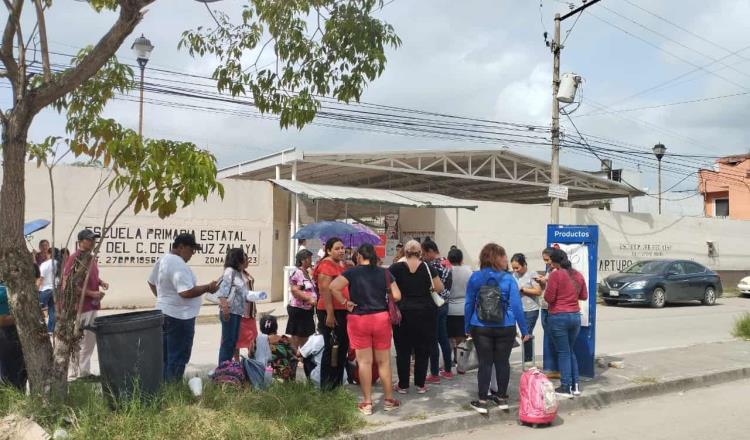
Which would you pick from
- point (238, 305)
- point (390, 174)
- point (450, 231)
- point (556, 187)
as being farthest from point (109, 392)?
point (390, 174)

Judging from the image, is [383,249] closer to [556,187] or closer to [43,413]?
[556,187]

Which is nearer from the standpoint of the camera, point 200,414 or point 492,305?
point 200,414

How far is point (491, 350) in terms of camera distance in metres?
6.43

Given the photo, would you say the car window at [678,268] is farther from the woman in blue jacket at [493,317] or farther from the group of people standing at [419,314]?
the woman in blue jacket at [493,317]

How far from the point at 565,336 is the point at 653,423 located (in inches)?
47.1

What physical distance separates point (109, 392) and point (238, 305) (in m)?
2.19

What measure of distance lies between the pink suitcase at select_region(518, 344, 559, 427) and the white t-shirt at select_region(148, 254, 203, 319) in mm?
3300

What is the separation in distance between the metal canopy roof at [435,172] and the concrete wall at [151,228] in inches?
66.0

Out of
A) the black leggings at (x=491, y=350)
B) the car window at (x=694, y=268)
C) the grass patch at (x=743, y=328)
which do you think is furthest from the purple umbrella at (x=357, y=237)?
the car window at (x=694, y=268)

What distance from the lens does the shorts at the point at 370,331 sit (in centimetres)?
615

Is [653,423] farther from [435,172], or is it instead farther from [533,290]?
[435,172]

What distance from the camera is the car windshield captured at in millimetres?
19078

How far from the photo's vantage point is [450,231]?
66.3 feet

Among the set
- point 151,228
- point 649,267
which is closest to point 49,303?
point 151,228
